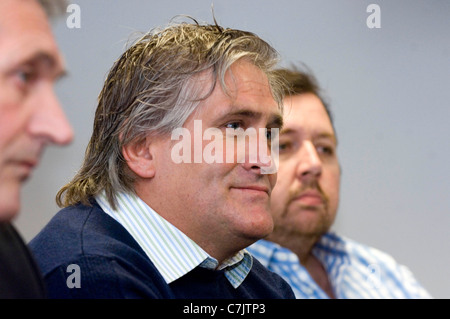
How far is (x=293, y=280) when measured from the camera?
1357 mm

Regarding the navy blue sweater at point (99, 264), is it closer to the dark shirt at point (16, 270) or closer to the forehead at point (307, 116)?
the dark shirt at point (16, 270)

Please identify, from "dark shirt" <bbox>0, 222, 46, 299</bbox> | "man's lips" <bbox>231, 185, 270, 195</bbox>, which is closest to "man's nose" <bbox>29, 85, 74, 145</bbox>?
"dark shirt" <bbox>0, 222, 46, 299</bbox>

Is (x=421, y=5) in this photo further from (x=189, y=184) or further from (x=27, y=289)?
(x=27, y=289)

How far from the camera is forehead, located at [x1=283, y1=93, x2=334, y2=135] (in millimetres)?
1450

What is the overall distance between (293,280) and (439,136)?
1.88 feet

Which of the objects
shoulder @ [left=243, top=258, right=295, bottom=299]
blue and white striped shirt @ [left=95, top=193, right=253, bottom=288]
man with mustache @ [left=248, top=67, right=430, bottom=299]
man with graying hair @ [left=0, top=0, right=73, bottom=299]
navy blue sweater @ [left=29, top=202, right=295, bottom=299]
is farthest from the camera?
man with mustache @ [left=248, top=67, right=430, bottom=299]

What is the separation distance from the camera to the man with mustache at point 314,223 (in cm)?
144

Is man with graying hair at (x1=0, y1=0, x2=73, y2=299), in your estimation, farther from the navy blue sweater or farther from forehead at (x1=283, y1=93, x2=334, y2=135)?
forehead at (x1=283, y1=93, x2=334, y2=135)

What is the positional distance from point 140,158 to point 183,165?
0.23ft

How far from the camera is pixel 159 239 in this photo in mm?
878

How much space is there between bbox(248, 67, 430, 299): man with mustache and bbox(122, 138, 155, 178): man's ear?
504 mm

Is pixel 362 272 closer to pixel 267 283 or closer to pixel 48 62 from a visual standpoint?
pixel 267 283

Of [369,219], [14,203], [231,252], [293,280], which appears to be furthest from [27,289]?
[369,219]

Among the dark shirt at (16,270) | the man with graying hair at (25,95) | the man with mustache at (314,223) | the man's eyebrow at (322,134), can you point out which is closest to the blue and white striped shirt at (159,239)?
the dark shirt at (16,270)
